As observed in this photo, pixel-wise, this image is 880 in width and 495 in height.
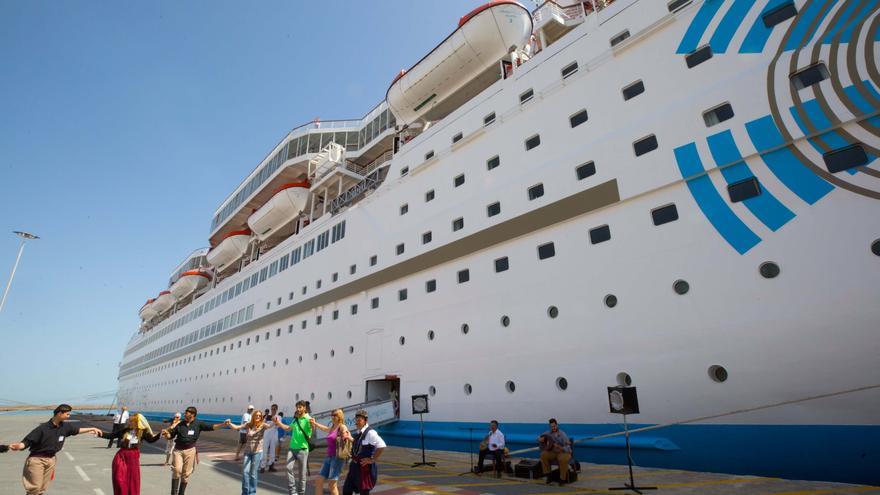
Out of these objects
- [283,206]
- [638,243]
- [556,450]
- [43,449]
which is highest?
[283,206]

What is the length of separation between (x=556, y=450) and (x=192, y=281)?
3422 centimetres

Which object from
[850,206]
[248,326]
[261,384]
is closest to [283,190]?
[248,326]

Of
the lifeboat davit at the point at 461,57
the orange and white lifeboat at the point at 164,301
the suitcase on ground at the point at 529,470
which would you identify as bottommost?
the suitcase on ground at the point at 529,470

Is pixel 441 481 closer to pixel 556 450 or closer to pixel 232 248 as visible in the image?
pixel 556 450

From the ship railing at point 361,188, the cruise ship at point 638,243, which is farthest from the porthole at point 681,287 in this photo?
the ship railing at point 361,188

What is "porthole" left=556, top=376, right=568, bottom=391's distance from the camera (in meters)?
7.82

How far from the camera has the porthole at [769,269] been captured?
600 cm

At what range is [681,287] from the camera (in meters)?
6.81

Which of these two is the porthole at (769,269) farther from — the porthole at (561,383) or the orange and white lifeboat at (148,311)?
the orange and white lifeboat at (148,311)

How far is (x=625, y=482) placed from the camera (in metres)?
5.84

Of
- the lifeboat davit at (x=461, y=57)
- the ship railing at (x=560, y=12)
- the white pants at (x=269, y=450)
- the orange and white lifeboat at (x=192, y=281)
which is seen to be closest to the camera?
the white pants at (x=269, y=450)

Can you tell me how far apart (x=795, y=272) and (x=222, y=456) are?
12.4 m

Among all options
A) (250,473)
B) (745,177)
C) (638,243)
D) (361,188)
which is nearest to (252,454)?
(250,473)

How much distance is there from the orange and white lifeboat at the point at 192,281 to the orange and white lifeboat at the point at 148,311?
9.03 meters
